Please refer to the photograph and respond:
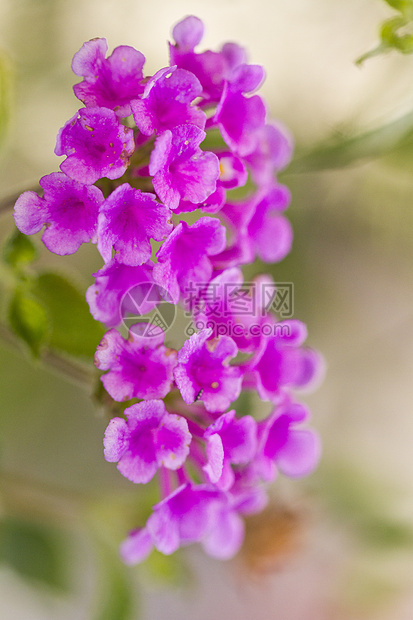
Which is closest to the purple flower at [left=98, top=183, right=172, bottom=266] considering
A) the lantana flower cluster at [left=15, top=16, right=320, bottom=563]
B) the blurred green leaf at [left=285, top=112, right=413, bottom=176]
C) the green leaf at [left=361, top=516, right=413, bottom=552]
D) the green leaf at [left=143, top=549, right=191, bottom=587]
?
the lantana flower cluster at [left=15, top=16, right=320, bottom=563]

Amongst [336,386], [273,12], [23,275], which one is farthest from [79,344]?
[336,386]

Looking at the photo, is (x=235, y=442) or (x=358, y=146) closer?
(x=235, y=442)

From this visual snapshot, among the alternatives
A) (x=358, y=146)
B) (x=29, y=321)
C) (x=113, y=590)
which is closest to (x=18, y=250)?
(x=29, y=321)

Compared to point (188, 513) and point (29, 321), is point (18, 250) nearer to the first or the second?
point (29, 321)

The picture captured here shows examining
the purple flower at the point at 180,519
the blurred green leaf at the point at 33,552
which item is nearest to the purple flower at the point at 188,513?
the purple flower at the point at 180,519

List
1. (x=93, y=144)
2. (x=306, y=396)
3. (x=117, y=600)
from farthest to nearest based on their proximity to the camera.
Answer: (x=306, y=396) → (x=117, y=600) → (x=93, y=144)

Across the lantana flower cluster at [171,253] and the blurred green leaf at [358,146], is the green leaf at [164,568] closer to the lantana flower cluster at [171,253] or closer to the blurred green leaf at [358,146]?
the lantana flower cluster at [171,253]
